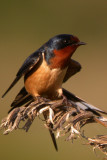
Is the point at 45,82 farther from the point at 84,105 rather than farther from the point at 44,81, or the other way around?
the point at 84,105

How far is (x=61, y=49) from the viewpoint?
2867mm

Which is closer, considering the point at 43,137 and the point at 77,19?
the point at 43,137

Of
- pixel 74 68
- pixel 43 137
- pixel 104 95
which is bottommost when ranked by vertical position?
pixel 104 95

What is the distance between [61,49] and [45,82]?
0.24 m

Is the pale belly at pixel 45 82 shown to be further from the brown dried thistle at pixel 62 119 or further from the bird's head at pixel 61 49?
the brown dried thistle at pixel 62 119

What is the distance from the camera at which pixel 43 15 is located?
7.04 meters

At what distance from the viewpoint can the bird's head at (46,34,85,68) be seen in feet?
9.21

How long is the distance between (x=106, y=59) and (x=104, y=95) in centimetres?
85

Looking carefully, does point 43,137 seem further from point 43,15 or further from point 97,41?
point 43,15

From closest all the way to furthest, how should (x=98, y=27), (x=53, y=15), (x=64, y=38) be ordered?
(x=64, y=38), (x=98, y=27), (x=53, y=15)

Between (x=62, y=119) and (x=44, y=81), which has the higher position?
(x=62, y=119)

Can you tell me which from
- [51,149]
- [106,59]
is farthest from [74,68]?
[106,59]

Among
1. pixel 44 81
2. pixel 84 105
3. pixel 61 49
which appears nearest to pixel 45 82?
pixel 44 81

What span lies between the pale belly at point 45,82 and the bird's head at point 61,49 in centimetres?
5
